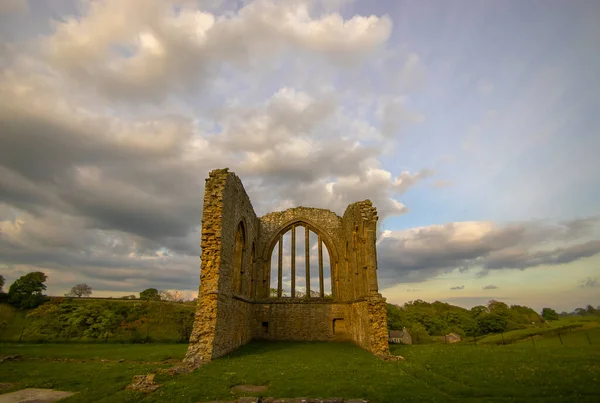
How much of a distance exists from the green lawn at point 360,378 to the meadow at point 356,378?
0.06 ft

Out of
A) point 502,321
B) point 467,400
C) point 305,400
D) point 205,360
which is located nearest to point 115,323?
point 205,360

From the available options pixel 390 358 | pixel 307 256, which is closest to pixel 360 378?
pixel 390 358

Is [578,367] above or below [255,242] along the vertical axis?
below

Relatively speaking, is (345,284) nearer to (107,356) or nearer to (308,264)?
(308,264)

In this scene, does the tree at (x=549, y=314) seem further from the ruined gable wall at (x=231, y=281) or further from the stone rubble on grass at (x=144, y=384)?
the stone rubble on grass at (x=144, y=384)

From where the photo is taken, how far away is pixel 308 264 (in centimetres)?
2327

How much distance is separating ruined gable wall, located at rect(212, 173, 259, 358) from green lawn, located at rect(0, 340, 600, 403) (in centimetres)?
155

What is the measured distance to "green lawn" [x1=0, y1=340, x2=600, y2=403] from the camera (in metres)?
6.86

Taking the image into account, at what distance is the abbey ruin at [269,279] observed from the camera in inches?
515

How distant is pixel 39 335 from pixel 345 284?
889 inches

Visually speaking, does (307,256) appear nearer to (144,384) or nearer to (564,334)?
(144,384)

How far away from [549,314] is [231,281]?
6580 cm

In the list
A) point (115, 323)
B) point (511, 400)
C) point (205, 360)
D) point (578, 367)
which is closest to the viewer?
point (511, 400)

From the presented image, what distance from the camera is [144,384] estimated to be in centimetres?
792
